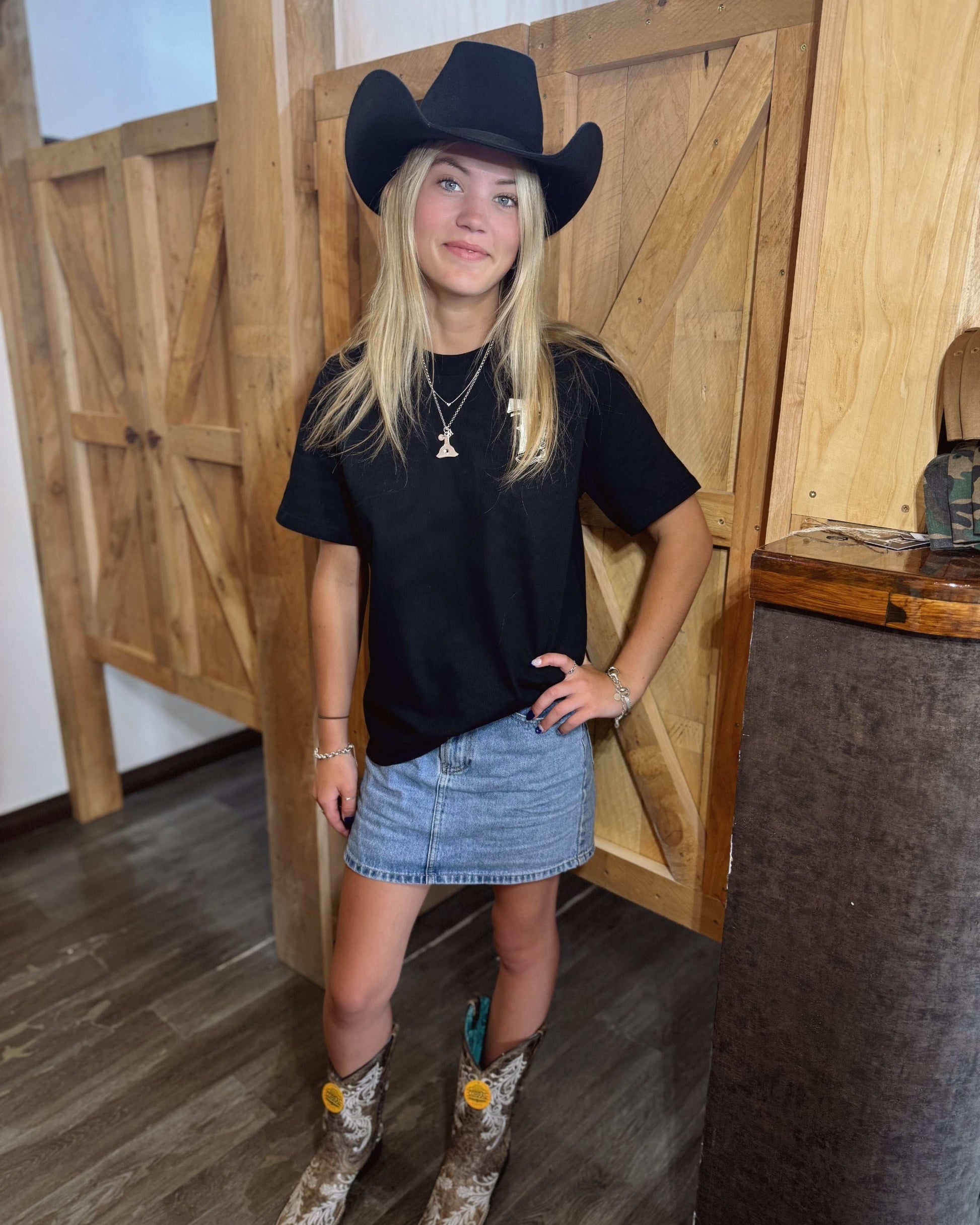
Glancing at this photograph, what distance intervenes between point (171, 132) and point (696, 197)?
1419mm

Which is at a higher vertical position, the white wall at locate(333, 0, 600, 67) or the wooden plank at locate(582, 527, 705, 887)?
the white wall at locate(333, 0, 600, 67)

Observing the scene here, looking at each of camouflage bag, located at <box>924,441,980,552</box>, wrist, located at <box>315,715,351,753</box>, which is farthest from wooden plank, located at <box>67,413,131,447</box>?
camouflage bag, located at <box>924,441,980,552</box>

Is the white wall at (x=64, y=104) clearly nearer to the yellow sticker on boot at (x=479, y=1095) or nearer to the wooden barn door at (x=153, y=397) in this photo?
the wooden barn door at (x=153, y=397)

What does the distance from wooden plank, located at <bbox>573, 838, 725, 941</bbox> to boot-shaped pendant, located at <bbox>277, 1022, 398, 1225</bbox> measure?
0.53 m

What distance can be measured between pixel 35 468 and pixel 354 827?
6.16ft

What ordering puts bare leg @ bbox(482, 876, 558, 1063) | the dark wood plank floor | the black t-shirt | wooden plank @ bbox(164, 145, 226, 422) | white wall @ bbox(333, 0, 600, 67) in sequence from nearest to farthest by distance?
the black t-shirt, bare leg @ bbox(482, 876, 558, 1063), the dark wood plank floor, white wall @ bbox(333, 0, 600, 67), wooden plank @ bbox(164, 145, 226, 422)

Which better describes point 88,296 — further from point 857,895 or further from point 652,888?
point 857,895

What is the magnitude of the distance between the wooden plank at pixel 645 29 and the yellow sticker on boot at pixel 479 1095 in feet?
5.93

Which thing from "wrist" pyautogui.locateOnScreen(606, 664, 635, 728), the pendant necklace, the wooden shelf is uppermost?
the pendant necklace

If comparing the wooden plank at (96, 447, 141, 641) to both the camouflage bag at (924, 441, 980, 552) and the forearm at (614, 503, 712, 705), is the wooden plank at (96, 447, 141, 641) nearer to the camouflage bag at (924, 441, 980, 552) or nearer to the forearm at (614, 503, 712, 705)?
the forearm at (614, 503, 712, 705)

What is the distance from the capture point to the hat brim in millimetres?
1309

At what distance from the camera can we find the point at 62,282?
272 cm

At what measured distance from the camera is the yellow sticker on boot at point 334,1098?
1676 millimetres

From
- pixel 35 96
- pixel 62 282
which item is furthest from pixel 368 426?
pixel 35 96
